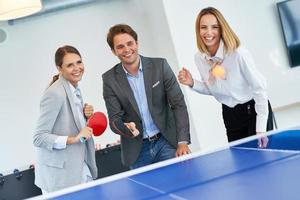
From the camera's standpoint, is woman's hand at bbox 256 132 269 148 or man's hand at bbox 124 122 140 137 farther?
man's hand at bbox 124 122 140 137

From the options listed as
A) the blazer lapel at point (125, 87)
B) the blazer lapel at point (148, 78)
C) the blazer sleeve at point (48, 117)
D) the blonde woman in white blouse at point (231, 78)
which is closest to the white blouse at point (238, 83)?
the blonde woman in white blouse at point (231, 78)

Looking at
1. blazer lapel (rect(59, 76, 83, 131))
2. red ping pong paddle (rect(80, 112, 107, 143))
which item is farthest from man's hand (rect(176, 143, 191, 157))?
blazer lapel (rect(59, 76, 83, 131))

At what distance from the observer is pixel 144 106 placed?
2512 millimetres

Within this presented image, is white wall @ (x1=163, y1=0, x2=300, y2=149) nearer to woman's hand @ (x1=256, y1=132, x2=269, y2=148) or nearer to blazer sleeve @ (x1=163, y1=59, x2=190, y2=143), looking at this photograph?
blazer sleeve @ (x1=163, y1=59, x2=190, y2=143)

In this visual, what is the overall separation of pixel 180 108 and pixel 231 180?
3.68 feet

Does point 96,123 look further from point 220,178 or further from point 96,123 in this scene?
point 220,178

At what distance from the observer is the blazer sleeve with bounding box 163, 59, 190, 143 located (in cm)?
245

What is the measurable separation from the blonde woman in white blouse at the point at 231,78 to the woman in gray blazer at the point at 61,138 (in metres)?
0.76

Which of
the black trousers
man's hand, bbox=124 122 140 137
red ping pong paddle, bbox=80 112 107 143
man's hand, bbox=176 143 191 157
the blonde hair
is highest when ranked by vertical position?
the blonde hair

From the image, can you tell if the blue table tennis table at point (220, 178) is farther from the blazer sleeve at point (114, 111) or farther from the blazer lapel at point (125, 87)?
the blazer lapel at point (125, 87)

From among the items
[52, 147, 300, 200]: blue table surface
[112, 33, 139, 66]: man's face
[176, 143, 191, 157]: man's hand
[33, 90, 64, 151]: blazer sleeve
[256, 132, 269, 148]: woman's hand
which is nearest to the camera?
[52, 147, 300, 200]: blue table surface

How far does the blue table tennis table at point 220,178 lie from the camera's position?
1229 mm

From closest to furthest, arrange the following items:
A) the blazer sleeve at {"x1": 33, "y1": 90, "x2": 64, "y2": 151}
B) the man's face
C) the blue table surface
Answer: the blue table surface
the blazer sleeve at {"x1": 33, "y1": 90, "x2": 64, "y2": 151}
the man's face

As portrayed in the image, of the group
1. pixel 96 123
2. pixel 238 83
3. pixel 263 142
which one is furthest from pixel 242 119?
pixel 96 123
